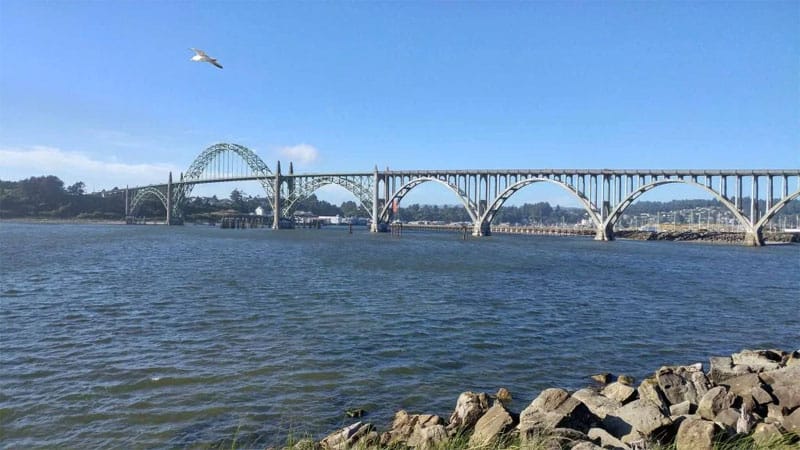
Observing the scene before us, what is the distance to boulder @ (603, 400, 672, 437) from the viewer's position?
6.14 metres

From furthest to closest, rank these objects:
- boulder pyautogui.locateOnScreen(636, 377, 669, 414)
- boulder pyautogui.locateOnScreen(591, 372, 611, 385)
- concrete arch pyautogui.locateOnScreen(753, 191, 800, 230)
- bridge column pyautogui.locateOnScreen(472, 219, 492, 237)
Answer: bridge column pyautogui.locateOnScreen(472, 219, 492, 237)
concrete arch pyautogui.locateOnScreen(753, 191, 800, 230)
boulder pyautogui.locateOnScreen(591, 372, 611, 385)
boulder pyautogui.locateOnScreen(636, 377, 669, 414)

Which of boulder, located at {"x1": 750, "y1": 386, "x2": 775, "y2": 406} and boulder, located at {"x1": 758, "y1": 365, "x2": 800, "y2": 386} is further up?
boulder, located at {"x1": 758, "y1": 365, "x2": 800, "y2": 386}

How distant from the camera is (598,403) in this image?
23.7 ft

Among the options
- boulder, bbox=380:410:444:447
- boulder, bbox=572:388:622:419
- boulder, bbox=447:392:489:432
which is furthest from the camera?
boulder, bbox=572:388:622:419

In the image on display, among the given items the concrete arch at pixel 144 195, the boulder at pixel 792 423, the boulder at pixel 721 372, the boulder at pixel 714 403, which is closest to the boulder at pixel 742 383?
the boulder at pixel 721 372

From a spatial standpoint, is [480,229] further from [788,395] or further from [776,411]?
[776,411]

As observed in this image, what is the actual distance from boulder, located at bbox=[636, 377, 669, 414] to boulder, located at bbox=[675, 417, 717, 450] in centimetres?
147

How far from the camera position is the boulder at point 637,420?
20.1ft

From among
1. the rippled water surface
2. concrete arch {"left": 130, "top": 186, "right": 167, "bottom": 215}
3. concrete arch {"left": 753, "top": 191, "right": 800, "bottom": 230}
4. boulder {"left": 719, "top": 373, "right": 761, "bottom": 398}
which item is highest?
concrete arch {"left": 130, "top": 186, "right": 167, "bottom": 215}

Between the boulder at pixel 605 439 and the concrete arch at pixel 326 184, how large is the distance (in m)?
91.0

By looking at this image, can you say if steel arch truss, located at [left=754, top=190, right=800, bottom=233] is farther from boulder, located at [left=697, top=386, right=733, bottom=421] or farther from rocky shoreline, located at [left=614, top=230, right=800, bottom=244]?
boulder, located at [left=697, top=386, right=733, bottom=421]

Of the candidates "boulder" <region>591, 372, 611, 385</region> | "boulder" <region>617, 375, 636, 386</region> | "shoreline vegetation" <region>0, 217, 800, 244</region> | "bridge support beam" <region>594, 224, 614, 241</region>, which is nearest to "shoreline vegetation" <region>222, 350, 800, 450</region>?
"boulder" <region>617, 375, 636, 386</region>

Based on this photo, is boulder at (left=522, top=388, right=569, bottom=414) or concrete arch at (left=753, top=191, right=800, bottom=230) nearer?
boulder at (left=522, top=388, right=569, bottom=414)

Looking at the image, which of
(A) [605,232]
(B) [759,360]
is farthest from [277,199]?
(B) [759,360]
